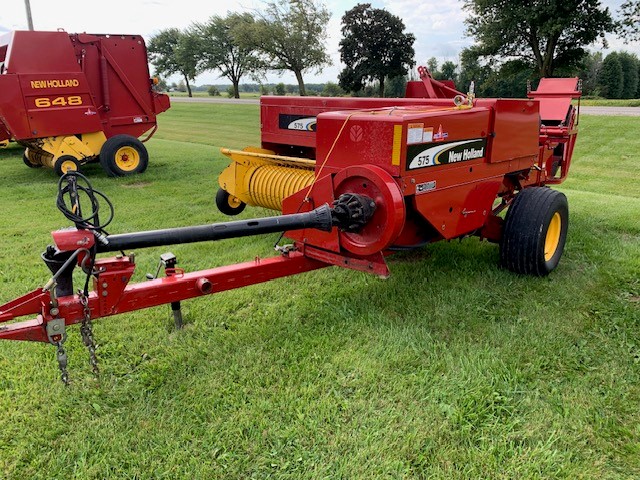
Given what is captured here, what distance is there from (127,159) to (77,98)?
1.30 m

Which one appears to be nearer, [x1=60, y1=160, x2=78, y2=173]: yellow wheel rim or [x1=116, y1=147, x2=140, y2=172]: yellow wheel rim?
[x1=60, y1=160, x2=78, y2=173]: yellow wheel rim

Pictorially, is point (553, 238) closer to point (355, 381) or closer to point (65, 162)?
point (355, 381)

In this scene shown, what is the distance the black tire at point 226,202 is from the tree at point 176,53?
165 ft

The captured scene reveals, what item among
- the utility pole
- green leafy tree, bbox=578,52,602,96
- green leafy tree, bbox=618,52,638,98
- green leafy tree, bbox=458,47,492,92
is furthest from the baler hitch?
green leafy tree, bbox=618,52,638,98

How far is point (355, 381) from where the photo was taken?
289 cm

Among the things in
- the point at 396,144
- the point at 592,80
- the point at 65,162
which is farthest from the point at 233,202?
the point at 592,80

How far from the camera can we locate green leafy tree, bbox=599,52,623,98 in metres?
38.0

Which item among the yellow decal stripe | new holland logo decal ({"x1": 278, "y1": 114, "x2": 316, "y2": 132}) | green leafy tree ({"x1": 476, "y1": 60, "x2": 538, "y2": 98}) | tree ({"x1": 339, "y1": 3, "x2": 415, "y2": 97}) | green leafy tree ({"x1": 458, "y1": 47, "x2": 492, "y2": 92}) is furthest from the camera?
tree ({"x1": 339, "y1": 3, "x2": 415, "y2": 97})

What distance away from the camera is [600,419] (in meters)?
2.61

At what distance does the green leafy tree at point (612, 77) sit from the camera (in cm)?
3800

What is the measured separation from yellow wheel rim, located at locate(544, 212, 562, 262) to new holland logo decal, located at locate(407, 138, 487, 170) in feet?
3.48

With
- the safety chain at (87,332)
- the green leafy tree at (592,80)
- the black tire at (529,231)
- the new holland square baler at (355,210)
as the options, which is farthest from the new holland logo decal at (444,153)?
the green leafy tree at (592,80)

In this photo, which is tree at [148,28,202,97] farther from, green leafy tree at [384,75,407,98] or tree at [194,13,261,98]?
green leafy tree at [384,75,407,98]

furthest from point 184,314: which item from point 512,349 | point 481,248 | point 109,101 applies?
point 109,101
